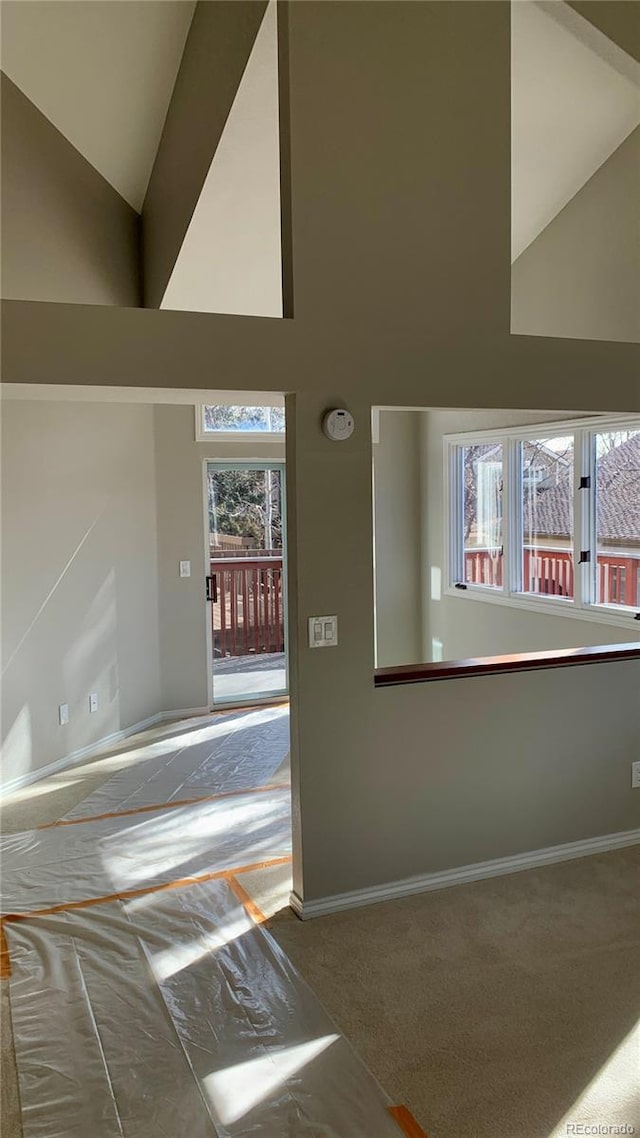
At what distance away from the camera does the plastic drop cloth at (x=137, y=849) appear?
3.34 m

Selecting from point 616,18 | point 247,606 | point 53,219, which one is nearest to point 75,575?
point 247,606

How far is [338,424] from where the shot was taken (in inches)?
118

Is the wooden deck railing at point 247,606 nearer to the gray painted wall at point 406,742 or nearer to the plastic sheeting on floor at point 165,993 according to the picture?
the plastic sheeting on floor at point 165,993

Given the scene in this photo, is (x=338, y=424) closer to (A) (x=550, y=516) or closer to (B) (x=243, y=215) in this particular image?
(B) (x=243, y=215)

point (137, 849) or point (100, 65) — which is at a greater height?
point (100, 65)

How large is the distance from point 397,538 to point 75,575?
2.91 m

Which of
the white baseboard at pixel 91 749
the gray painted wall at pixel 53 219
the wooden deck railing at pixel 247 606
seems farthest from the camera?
the wooden deck railing at pixel 247 606

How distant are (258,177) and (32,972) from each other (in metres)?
3.62

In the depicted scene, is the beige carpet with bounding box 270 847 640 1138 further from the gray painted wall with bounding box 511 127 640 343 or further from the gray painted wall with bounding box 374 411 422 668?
the gray painted wall with bounding box 374 411 422 668

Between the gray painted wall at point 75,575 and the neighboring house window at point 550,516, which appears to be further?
the neighboring house window at point 550,516

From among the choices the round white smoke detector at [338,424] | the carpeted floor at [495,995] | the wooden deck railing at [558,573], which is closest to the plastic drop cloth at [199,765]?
the carpeted floor at [495,995]

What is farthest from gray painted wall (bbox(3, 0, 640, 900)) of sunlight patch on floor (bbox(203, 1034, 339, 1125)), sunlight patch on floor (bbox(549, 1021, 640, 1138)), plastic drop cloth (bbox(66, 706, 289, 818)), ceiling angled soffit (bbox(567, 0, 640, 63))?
plastic drop cloth (bbox(66, 706, 289, 818))

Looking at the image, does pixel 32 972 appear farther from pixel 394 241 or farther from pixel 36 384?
pixel 394 241

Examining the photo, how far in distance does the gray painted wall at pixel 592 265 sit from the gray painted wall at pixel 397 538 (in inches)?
60.1
